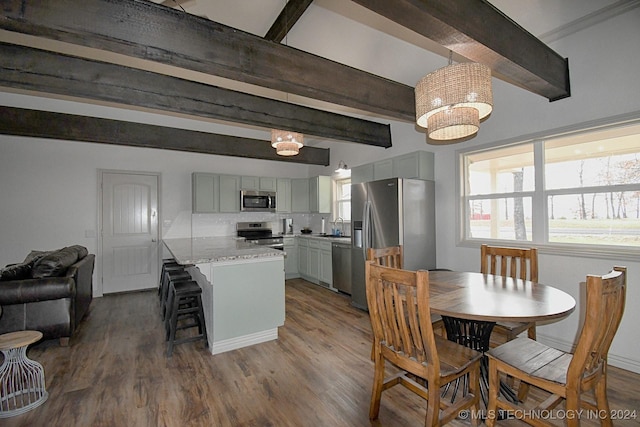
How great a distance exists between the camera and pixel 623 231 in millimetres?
2492

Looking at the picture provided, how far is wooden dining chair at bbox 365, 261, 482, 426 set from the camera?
4.92 feet

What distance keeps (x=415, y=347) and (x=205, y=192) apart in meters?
4.89

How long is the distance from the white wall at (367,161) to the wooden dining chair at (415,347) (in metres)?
1.78

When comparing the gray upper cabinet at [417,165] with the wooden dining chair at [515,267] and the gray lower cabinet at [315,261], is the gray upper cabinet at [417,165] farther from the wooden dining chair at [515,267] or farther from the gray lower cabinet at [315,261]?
the gray lower cabinet at [315,261]

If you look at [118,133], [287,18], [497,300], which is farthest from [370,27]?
[118,133]

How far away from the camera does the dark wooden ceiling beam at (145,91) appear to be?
2.36 m

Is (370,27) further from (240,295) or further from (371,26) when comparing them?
(240,295)

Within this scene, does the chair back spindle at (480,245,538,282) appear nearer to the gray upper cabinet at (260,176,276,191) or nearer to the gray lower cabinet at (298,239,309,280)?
the gray lower cabinet at (298,239,309,280)

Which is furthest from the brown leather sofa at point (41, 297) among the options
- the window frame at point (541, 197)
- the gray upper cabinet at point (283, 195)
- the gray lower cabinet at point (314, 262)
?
the window frame at point (541, 197)

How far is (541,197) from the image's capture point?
2.95 meters

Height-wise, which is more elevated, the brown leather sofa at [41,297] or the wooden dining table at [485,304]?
→ the wooden dining table at [485,304]

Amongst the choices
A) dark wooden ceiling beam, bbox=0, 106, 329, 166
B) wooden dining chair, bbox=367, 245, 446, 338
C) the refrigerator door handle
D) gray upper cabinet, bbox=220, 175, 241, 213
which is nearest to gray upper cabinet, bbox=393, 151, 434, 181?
the refrigerator door handle

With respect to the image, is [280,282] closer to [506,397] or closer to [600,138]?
[506,397]

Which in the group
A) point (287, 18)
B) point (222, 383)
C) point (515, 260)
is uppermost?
point (287, 18)
